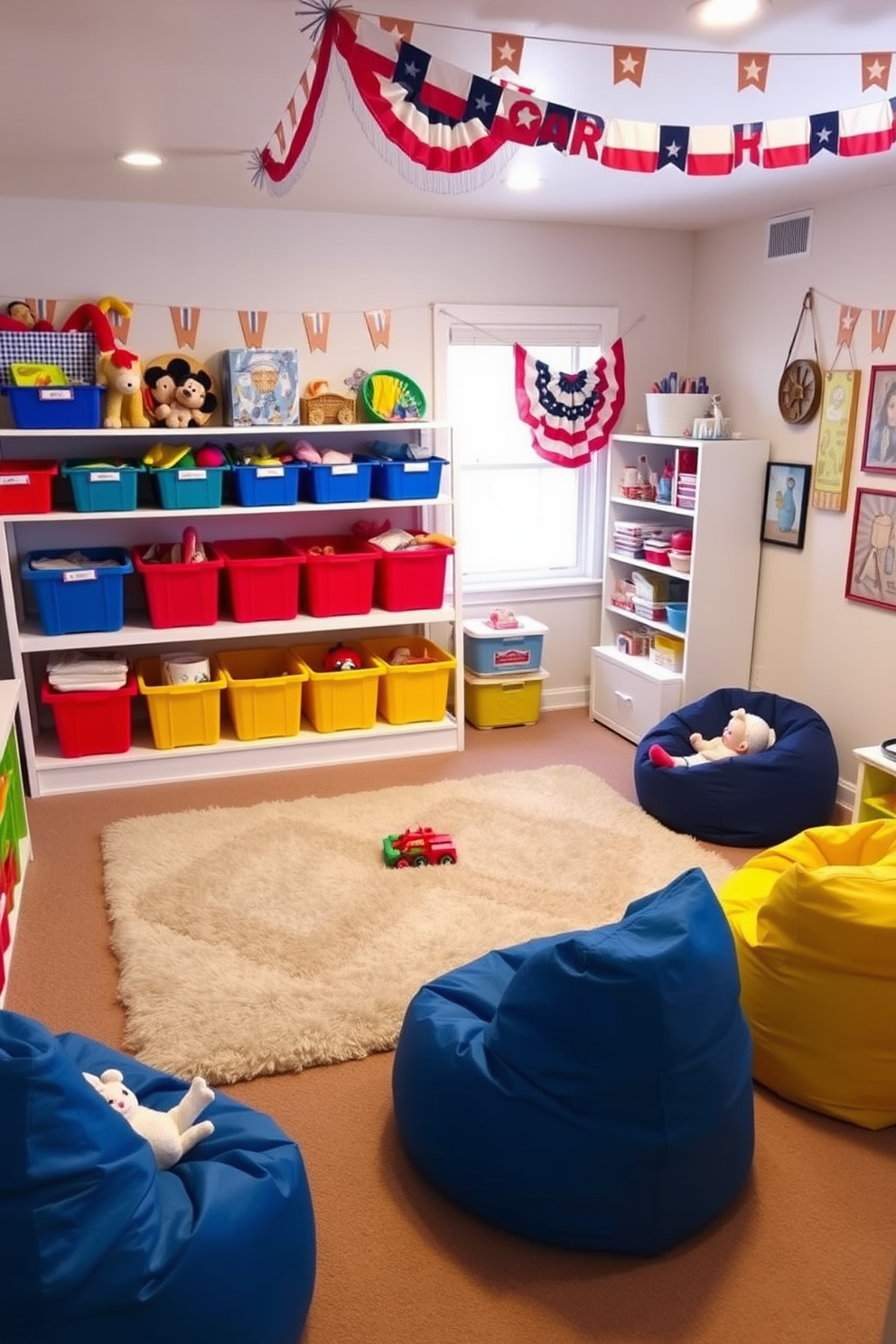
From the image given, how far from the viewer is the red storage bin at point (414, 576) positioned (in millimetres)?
4367

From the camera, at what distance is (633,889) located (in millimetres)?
3232

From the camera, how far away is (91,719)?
159 inches

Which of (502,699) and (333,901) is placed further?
(502,699)

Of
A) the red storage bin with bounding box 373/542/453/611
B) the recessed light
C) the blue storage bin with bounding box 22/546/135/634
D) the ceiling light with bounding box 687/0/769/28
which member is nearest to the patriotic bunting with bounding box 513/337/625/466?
the red storage bin with bounding box 373/542/453/611

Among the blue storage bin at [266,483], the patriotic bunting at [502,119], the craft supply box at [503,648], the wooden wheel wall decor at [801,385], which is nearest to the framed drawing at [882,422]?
the wooden wheel wall decor at [801,385]

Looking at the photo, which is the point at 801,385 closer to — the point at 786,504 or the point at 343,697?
the point at 786,504

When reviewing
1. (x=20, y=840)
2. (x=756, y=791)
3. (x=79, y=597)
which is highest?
(x=79, y=597)

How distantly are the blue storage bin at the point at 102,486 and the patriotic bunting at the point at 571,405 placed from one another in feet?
5.84

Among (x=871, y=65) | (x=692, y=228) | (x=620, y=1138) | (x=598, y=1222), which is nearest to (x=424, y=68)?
(x=871, y=65)

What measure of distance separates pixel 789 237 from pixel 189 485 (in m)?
2.64

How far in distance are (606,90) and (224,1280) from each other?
8.65ft

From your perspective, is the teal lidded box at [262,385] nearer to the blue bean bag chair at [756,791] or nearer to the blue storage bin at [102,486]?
the blue storage bin at [102,486]

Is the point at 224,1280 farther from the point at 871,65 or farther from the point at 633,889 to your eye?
the point at 871,65

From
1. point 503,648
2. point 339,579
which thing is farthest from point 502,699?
point 339,579
